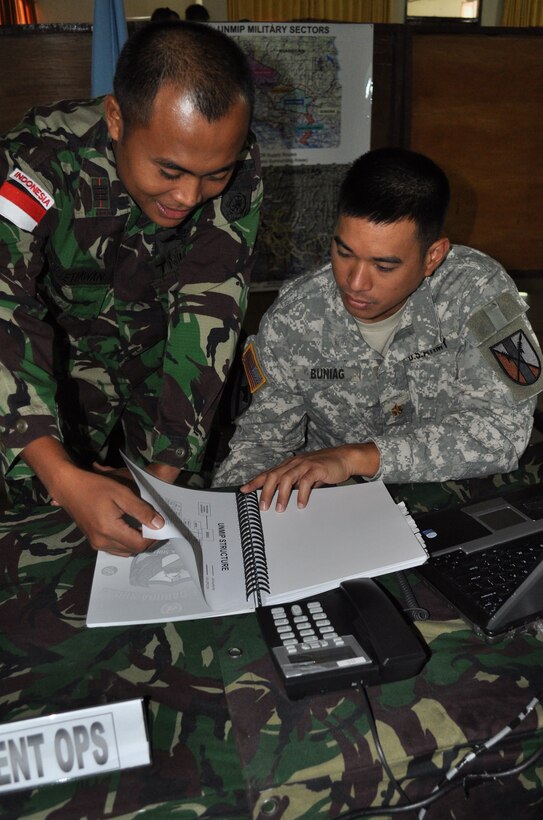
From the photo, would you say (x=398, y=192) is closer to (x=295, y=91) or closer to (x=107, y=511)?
(x=107, y=511)

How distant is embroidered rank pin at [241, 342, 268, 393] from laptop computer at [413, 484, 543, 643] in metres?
0.57

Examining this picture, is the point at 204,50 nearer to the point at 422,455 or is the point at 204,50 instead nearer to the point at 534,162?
the point at 422,455

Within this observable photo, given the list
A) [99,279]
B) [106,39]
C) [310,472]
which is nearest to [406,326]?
[310,472]

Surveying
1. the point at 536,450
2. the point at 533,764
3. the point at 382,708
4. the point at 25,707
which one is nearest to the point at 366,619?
the point at 382,708

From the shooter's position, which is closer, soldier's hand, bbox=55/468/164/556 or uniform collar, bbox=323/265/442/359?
soldier's hand, bbox=55/468/164/556

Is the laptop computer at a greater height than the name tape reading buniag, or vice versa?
the name tape reading buniag

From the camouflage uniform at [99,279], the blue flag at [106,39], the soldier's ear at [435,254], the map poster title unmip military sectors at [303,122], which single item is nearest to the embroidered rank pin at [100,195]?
the camouflage uniform at [99,279]

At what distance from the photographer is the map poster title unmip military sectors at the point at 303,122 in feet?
9.39

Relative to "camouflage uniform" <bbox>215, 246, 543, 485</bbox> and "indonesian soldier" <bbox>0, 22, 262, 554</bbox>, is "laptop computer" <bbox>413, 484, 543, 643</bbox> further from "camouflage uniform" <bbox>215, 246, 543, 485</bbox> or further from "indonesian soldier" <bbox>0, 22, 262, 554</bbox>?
"indonesian soldier" <bbox>0, 22, 262, 554</bbox>

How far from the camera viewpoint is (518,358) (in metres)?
1.31

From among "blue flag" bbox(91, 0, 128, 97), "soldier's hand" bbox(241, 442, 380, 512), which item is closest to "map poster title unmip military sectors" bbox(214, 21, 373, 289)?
"blue flag" bbox(91, 0, 128, 97)

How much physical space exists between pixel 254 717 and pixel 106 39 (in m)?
2.20

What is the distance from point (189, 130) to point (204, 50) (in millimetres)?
140

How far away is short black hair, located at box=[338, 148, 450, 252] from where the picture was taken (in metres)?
→ 1.31
